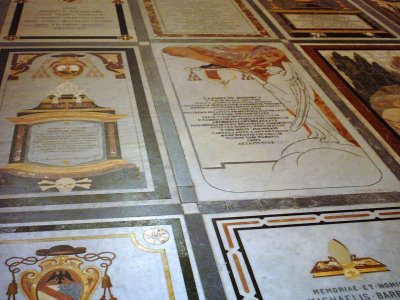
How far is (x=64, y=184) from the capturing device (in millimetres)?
2955

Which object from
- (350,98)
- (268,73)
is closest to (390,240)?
(350,98)

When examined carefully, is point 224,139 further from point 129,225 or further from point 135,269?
point 135,269

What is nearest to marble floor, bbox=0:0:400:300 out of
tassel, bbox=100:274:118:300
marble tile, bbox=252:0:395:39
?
tassel, bbox=100:274:118:300

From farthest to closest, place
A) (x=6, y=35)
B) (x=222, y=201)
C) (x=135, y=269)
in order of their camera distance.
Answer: (x=6, y=35) < (x=222, y=201) < (x=135, y=269)

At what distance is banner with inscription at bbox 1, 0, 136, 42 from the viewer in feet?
15.4

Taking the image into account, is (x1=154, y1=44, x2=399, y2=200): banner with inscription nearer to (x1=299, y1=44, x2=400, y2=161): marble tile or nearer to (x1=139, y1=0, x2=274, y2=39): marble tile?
(x1=299, y1=44, x2=400, y2=161): marble tile

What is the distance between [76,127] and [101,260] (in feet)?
4.15

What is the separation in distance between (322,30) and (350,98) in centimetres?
157

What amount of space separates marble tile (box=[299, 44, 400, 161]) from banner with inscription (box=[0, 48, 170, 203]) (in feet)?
5.68

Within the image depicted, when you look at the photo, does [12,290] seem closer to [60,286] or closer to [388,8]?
[60,286]

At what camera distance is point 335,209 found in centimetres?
299

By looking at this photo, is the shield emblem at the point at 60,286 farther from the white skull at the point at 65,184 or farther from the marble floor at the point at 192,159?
the white skull at the point at 65,184

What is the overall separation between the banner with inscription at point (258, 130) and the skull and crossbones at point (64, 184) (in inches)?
26.6

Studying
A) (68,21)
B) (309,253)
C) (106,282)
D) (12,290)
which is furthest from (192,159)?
(68,21)
